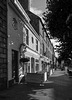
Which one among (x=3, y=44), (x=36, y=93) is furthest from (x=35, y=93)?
(x=3, y=44)

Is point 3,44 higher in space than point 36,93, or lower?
higher

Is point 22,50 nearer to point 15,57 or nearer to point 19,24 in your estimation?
point 15,57

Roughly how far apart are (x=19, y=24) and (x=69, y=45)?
4.84 meters

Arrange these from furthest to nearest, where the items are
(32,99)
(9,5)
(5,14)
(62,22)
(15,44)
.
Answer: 1. (15,44)
2. (9,5)
3. (5,14)
4. (62,22)
5. (32,99)

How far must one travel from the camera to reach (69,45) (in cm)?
1018

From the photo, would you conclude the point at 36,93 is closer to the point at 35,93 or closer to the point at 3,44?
the point at 35,93

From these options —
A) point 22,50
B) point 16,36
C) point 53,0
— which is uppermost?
point 53,0

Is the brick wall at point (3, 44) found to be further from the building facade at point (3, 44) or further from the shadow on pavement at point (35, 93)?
the shadow on pavement at point (35, 93)

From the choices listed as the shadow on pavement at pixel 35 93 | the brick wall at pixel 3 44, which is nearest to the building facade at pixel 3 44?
the brick wall at pixel 3 44

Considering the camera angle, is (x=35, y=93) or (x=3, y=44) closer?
(x=35, y=93)

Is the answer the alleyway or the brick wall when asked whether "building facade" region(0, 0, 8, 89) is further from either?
the alleyway

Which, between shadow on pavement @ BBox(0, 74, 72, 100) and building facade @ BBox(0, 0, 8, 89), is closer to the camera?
shadow on pavement @ BBox(0, 74, 72, 100)

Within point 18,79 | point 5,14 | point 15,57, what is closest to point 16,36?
point 15,57

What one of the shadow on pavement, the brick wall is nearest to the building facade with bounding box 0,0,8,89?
the brick wall
